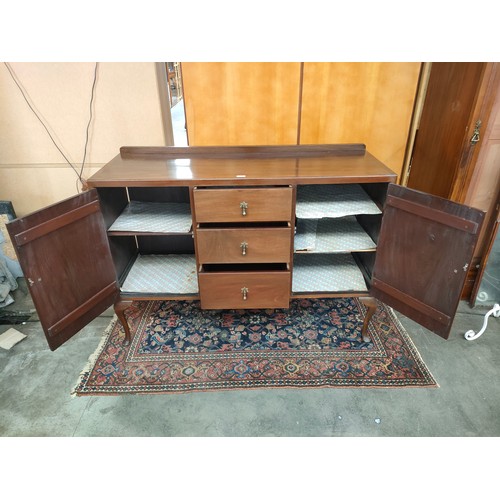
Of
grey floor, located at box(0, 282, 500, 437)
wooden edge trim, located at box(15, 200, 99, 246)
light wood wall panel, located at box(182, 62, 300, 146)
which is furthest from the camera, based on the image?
light wood wall panel, located at box(182, 62, 300, 146)

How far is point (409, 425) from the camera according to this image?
132 cm

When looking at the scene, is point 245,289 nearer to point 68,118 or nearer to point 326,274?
point 326,274

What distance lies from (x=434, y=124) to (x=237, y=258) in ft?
4.02

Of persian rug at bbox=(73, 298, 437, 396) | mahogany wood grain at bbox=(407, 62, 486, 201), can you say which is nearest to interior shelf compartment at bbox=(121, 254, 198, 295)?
persian rug at bbox=(73, 298, 437, 396)

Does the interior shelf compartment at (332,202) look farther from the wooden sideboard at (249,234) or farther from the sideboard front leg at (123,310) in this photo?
the sideboard front leg at (123,310)

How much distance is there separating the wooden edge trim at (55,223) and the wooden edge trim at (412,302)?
45.5 inches

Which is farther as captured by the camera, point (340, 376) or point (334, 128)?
point (334, 128)

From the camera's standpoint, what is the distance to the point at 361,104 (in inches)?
71.3

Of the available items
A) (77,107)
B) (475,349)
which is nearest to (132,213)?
(77,107)

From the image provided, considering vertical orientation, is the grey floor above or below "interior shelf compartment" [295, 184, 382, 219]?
below

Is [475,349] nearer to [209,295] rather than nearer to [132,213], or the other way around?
[209,295]

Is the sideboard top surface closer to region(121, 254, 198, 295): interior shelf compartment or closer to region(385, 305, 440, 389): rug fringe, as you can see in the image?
region(121, 254, 198, 295): interior shelf compartment

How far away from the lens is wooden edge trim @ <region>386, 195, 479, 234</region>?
42.9 inches

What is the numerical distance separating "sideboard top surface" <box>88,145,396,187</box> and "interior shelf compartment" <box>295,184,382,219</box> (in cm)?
13
